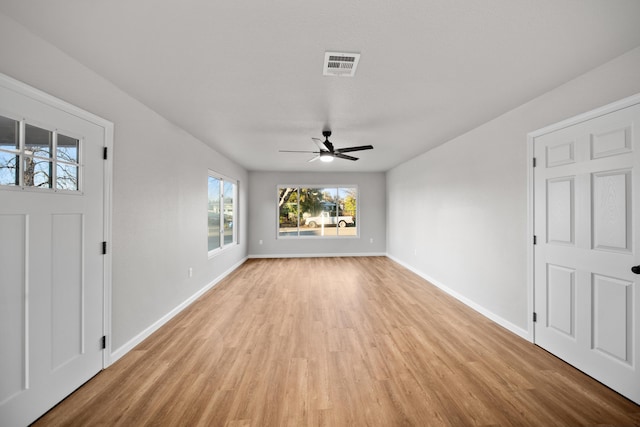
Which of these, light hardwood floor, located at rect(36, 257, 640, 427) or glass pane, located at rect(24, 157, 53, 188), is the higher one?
glass pane, located at rect(24, 157, 53, 188)

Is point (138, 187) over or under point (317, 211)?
over

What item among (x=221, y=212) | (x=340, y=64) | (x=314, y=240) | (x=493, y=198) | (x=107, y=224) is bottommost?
(x=314, y=240)

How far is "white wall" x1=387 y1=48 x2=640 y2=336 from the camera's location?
7.63 ft

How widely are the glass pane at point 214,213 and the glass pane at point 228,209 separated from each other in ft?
1.68

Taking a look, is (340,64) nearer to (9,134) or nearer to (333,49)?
(333,49)

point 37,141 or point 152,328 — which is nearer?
point 37,141

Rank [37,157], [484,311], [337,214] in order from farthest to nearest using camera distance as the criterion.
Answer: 1. [337,214]
2. [484,311]
3. [37,157]

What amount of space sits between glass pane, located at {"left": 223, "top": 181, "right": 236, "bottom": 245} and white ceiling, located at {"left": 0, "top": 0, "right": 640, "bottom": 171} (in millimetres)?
2989

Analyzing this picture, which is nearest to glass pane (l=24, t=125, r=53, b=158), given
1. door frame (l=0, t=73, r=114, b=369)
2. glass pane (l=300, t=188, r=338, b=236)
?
door frame (l=0, t=73, r=114, b=369)

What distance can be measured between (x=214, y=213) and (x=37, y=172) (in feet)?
11.6

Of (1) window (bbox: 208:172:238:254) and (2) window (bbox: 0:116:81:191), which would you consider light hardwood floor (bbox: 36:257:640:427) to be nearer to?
(2) window (bbox: 0:116:81:191)

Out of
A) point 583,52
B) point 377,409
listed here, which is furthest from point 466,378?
point 583,52

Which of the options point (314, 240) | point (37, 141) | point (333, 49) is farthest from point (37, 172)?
point (314, 240)

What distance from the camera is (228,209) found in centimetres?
628
